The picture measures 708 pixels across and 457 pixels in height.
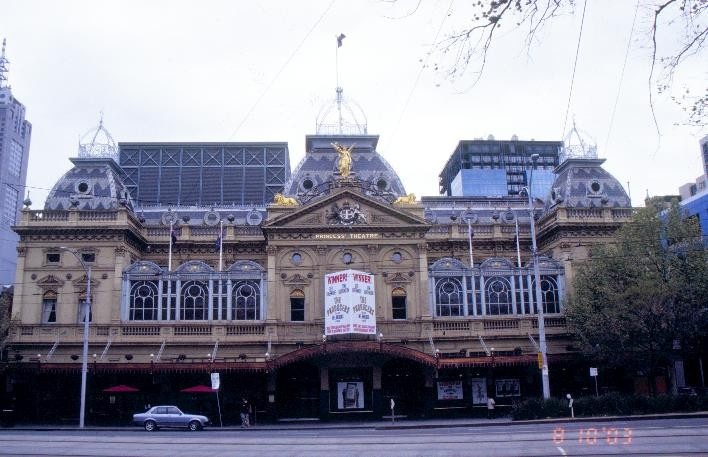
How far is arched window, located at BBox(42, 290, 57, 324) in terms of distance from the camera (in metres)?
50.3

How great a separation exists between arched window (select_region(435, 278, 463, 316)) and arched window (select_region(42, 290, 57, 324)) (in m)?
28.2

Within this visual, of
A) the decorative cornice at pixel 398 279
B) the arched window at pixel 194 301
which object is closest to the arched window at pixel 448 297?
the decorative cornice at pixel 398 279

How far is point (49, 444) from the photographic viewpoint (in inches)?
1008

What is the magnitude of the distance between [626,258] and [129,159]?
5143 cm

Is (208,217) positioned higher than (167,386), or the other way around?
(208,217)

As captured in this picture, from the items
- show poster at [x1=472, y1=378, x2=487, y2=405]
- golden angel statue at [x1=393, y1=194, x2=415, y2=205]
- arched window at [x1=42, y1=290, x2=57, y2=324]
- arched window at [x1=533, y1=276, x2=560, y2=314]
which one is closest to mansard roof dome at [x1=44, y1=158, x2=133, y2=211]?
arched window at [x1=42, y1=290, x2=57, y2=324]

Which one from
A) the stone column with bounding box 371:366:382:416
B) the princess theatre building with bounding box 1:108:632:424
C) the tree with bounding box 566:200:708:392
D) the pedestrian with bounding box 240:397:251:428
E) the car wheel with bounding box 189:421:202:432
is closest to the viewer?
the car wheel with bounding box 189:421:202:432

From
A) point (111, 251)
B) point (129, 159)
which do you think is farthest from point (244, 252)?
point (129, 159)

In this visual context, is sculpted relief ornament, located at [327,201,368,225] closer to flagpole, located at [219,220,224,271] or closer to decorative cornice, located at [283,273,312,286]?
decorative cornice, located at [283,273,312,286]

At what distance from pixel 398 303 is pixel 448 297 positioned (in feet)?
12.3

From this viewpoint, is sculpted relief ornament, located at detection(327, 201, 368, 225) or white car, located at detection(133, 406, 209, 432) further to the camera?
sculpted relief ornament, located at detection(327, 201, 368, 225)

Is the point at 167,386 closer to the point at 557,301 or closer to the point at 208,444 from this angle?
the point at 208,444
